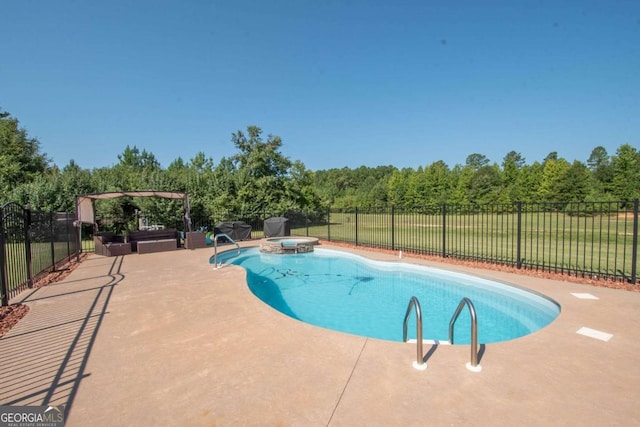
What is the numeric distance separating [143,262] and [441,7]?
12962mm

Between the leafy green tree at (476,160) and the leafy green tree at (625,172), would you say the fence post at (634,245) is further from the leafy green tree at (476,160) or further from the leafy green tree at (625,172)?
the leafy green tree at (476,160)

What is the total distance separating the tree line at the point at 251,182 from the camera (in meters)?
17.2

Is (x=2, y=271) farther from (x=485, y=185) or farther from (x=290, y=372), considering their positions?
(x=485, y=185)

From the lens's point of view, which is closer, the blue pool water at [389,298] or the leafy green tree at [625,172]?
the blue pool water at [389,298]

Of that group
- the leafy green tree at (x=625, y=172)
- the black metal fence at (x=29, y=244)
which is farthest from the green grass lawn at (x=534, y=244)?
the leafy green tree at (x=625, y=172)

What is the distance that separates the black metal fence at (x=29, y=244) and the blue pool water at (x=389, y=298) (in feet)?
15.8

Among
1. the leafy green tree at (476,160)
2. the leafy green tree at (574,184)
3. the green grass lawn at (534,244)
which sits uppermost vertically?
the leafy green tree at (476,160)

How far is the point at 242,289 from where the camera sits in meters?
5.86

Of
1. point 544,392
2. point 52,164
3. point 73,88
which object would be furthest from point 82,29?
point 52,164

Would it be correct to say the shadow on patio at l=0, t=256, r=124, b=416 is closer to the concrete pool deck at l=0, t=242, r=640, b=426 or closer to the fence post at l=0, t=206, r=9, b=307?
the concrete pool deck at l=0, t=242, r=640, b=426

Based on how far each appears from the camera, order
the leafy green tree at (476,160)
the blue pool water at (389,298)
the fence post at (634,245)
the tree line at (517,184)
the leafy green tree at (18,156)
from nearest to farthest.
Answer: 1. the blue pool water at (389,298)
2. the fence post at (634,245)
3. the leafy green tree at (18,156)
4. the tree line at (517,184)
5. the leafy green tree at (476,160)

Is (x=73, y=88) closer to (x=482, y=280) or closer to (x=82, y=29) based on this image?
(x=82, y=29)

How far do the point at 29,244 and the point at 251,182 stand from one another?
1550 cm

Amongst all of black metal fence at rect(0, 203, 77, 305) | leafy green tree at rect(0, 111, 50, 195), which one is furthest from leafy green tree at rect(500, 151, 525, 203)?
leafy green tree at rect(0, 111, 50, 195)
